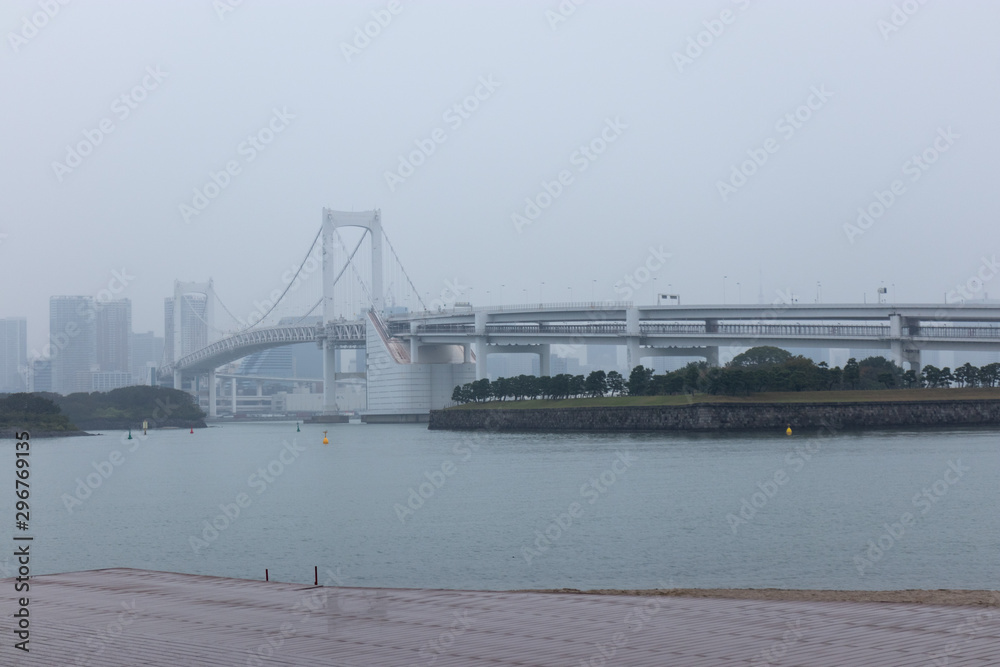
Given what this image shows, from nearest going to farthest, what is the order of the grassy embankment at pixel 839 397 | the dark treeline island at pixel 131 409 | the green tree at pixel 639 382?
the grassy embankment at pixel 839 397 → the green tree at pixel 639 382 → the dark treeline island at pixel 131 409

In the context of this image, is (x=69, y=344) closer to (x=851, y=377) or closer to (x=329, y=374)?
(x=329, y=374)

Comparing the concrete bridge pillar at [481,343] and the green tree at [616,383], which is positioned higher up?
the concrete bridge pillar at [481,343]

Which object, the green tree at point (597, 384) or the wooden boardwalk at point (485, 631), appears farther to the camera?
the green tree at point (597, 384)

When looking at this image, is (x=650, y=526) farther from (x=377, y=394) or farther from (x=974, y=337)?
(x=377, y=394)

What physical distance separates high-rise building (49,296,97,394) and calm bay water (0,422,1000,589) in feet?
219

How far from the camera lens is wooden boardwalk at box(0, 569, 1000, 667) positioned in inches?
195

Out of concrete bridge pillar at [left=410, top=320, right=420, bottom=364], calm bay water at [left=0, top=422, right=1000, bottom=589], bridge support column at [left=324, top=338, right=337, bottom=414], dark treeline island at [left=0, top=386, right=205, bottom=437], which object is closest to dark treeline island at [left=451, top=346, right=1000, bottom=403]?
calm bay water at [left=0, top=422, right=1000, bottom=589]

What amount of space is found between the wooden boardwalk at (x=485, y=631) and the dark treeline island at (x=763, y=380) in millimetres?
27605

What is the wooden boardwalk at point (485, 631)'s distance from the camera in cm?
496

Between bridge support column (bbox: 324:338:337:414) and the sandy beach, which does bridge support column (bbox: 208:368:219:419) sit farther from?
the sandy beach

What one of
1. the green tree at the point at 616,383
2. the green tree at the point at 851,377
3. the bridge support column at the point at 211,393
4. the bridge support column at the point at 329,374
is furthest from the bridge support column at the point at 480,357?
the bridge support column at the point at 211,393

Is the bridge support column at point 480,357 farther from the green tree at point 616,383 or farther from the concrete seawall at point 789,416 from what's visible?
the concrete seawall at point 789,416

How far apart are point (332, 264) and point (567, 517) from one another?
45.5 metres

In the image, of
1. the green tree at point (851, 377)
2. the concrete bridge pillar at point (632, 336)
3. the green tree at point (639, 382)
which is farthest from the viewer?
the concrete bridge pillar at point (632, 336)
